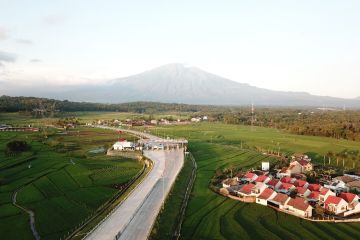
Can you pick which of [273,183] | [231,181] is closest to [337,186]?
[273,183]

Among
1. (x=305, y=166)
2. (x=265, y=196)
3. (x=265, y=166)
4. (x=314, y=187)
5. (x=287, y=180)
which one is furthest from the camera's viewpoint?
(x=305, y=166)

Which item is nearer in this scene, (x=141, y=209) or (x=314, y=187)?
(x=141, y=209)

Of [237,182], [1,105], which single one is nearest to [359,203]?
[237,182]

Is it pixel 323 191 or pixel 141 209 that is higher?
pixel 141 209

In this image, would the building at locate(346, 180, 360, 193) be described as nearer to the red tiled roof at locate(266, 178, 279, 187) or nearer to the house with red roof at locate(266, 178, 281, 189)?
the house with red roof at locate(266, 178, 281, 189)

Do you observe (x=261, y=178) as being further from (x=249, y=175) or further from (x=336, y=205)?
(x=336, y=205)

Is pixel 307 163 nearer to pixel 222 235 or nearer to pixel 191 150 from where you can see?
pixel 191 150

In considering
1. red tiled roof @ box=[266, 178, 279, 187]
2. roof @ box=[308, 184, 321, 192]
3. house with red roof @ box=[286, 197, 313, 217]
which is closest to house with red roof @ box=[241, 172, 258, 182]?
red tiled roof @ box=[266, 178, 279, 187]
